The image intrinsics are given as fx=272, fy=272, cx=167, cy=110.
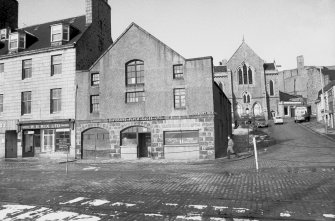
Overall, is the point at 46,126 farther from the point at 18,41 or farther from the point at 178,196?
the point at 178,196

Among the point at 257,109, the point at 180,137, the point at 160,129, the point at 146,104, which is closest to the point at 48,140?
the point at 146,104

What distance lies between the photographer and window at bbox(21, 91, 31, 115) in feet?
89.2

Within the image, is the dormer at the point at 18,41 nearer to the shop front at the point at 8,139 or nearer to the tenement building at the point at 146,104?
the shop front at the point at 8,139

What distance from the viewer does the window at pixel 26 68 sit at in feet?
90.5

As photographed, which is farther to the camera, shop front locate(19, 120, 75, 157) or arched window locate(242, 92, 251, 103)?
arched window locate(242, 92, 251, 103)

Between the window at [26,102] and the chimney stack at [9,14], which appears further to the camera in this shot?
the chimney stack at [9,14]

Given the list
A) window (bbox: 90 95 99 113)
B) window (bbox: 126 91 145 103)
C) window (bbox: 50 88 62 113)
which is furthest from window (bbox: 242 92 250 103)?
window (bbox: 50 88 62 113)

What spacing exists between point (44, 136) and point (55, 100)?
367 centimetres

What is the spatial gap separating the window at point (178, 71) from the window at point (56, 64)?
11454 millimetres

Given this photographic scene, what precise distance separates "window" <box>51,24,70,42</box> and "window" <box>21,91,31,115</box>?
6.06 m

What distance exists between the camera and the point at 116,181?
1309 centimetres

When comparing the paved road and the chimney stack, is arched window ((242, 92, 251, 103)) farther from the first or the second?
the paved road

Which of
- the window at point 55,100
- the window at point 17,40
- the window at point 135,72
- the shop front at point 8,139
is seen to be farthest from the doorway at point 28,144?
the window at point 135,72

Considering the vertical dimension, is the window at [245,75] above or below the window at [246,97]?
above
